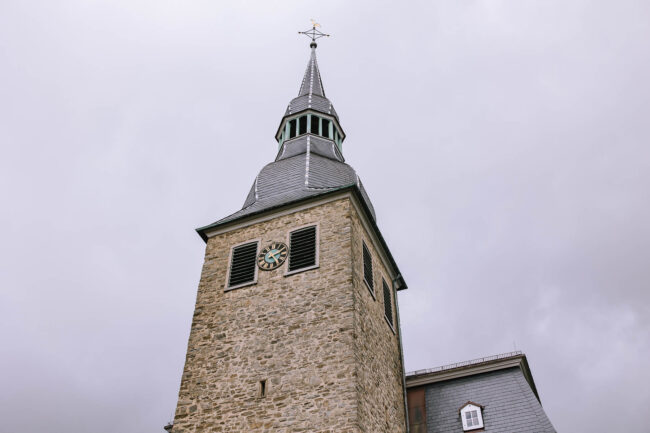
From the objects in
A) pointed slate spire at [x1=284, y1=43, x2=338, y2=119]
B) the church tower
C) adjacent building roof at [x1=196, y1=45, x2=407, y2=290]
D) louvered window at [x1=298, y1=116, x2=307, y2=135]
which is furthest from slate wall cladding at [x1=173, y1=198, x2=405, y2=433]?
pointed slate spire at [x1=284, y1=43, x2=338, y2=119]

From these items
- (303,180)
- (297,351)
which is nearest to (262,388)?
(297,351)

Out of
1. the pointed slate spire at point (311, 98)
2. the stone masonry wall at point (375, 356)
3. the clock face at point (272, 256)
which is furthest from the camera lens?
the pointed slate spire at point (311, 98)

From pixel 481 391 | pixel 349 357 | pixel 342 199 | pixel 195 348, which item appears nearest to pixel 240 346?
pixel 195 348

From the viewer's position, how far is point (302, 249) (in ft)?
64.7

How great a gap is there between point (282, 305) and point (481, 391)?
6.89 metres

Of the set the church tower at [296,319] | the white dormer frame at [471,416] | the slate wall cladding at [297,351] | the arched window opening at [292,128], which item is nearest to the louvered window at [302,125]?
the arched window opening at [292,128]

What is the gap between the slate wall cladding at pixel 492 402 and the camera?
60.1ft

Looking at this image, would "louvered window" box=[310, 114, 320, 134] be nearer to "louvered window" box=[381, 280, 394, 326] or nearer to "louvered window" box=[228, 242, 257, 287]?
"louvered window" box=[381, 280, 394, 326]

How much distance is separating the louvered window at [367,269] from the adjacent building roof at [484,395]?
363 centimetres

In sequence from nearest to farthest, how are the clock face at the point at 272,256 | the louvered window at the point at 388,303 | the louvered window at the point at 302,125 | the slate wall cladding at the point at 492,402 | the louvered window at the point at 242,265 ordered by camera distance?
the slate wall cladding at the point at 492,402, the clock face at the point at 272,256, the louvered window at the point at 242,265, the louvered window at the point at 388,303, the louvered window at the point at 302,125

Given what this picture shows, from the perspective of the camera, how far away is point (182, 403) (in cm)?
1756

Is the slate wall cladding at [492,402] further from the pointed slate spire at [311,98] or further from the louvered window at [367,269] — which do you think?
the pointed slate spire at [311,98]

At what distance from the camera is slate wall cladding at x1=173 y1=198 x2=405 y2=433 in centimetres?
1625

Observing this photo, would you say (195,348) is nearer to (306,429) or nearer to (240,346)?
(240,346)
